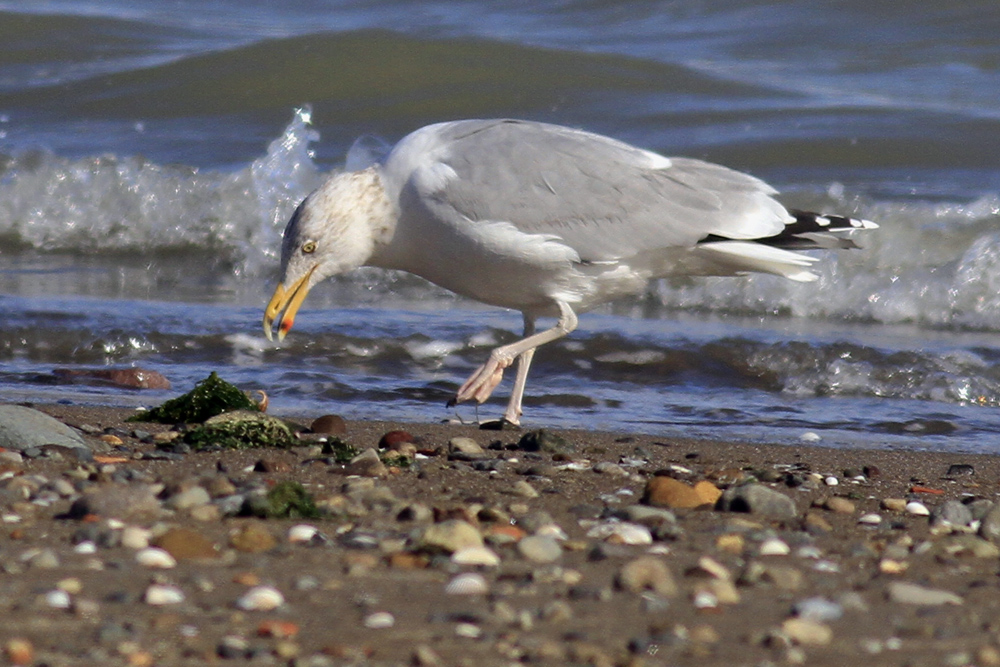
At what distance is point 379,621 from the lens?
2.24m

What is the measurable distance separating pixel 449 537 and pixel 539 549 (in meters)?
0.18

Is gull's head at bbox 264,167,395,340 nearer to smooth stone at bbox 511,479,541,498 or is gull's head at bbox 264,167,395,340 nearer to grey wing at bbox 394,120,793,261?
grey wing at bbox 394,120,793,261

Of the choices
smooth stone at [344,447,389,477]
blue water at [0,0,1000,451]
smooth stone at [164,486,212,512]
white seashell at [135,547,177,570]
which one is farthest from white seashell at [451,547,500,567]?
blue water at [0,0,1000,451]

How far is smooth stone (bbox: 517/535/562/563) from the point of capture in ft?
8.73

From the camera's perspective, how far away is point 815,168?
10.1 m

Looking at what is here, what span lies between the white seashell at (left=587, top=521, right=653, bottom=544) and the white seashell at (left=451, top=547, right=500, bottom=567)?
33 cm

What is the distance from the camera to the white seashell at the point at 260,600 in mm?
2283

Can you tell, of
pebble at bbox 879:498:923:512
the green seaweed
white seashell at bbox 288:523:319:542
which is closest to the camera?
white seashell at bbox 288:523:319:542

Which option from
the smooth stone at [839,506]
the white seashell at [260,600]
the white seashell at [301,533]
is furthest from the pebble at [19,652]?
the smooth stone at [839,506]

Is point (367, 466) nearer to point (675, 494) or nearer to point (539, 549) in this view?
point (675, 494)

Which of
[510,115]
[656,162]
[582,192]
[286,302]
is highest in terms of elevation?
[510,115]

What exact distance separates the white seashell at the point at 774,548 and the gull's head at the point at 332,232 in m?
2.19

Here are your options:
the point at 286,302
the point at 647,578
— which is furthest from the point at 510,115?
the point at 647,578

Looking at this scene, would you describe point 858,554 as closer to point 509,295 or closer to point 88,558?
point 88,558
